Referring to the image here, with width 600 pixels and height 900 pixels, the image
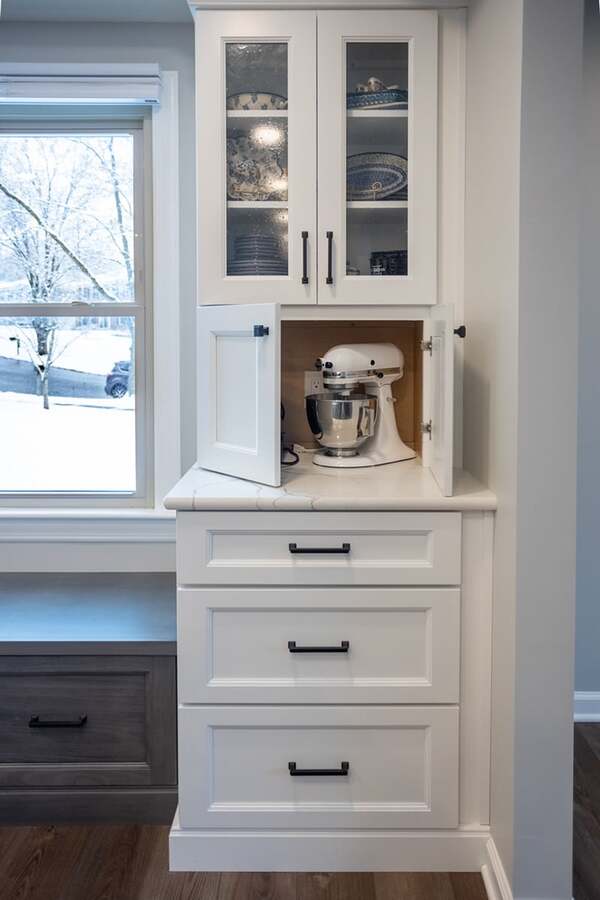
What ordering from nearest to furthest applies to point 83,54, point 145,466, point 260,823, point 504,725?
point 504,725, point 260,823, point 83,54, point 145,466

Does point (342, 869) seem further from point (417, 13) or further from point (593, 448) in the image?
point (417, 13)

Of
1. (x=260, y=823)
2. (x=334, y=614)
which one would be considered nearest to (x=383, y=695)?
(x=334, y=614)

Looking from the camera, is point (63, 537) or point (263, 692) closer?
point (263, 692)

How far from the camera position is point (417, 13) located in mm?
2258

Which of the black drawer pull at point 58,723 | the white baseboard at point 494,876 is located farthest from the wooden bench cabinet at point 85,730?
the white baseboard at point 494,876

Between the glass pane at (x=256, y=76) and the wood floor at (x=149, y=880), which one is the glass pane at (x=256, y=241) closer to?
the glass pane at (x=256, y=76)

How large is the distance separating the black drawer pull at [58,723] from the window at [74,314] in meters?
0.86

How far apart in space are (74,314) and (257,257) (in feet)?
2.70

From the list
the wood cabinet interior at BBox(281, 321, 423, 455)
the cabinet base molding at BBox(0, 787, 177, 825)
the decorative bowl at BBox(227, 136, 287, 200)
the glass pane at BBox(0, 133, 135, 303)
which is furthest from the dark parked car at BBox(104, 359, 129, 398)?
the cabinet base molding at BBox(0, 787, 177, 825)

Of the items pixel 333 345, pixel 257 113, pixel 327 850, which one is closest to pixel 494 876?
pixel 327 850

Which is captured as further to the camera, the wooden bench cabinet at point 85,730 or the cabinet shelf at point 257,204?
the cabinet shelf at point 257,204

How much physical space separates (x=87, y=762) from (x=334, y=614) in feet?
2.65

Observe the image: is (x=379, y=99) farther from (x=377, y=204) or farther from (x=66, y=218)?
(x=66, y=218)

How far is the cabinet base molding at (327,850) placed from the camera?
2062 millimetres
